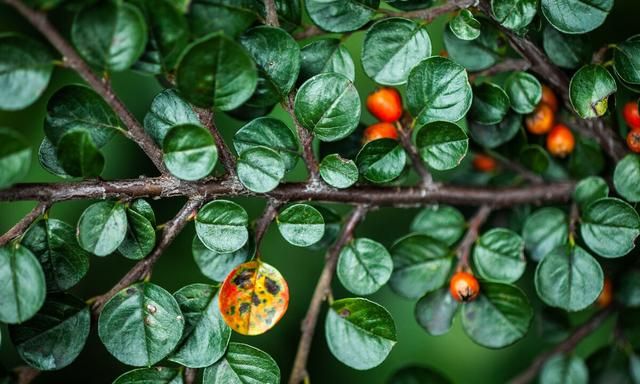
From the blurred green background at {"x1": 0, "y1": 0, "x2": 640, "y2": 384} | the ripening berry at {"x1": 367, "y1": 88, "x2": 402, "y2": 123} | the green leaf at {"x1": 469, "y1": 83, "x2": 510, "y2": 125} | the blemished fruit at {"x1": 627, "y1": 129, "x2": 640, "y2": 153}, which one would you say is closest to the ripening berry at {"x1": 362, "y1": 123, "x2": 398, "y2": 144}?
the ripening berry at {"x1": 367, "y1": 88, "x2": 402, "y2": 123}

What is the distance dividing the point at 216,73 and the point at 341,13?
230 millimetres

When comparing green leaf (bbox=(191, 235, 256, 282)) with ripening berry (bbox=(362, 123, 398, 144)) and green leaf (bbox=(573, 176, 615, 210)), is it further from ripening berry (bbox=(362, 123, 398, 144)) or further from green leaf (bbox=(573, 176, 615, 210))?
green leaf (bbox=(573, 176, 615, 210))

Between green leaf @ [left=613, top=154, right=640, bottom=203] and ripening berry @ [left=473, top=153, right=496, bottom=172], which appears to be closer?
green leaf @ [left=613, top=154, right=640, bottom=203]

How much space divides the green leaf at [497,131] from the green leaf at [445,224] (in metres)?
0.12

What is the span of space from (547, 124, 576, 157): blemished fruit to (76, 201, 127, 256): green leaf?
2.20ft

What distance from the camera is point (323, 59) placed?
0.99m

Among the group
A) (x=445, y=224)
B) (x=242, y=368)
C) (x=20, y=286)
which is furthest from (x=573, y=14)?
(x=20, y=286)

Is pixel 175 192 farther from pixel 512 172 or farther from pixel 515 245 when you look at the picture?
pixel 512 172

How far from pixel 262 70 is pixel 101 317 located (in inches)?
13.9

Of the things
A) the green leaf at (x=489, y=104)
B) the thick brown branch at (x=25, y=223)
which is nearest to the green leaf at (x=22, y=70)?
the thick brown branch at (x=25, y=223)

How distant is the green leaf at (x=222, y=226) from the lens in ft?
3.01

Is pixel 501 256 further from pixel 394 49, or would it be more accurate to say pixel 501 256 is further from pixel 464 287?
pixel 394 49

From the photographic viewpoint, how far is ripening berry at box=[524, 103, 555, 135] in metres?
1.15

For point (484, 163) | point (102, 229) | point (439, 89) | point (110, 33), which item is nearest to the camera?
point (110, 33)
